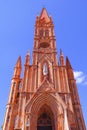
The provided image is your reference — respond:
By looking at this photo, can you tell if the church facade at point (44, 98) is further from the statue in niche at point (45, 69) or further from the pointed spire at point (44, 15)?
the pointed spire at point (44, 15)

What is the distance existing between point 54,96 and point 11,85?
733cm

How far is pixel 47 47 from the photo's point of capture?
29500 mm

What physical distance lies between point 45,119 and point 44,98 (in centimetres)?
313

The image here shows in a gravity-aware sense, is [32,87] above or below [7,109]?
above

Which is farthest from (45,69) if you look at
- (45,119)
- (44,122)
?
(44,122)

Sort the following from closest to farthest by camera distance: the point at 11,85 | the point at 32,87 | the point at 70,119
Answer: the point at 70,119 < the point at 32,87 < the point at 11,85

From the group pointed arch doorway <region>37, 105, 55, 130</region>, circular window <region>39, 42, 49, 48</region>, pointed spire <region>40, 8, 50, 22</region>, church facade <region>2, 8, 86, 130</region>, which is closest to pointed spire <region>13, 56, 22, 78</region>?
church facade <region>2, 8, 86, 130</region>

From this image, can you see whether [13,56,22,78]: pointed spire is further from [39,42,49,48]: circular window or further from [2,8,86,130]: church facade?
[39,42,49,48]: circular window

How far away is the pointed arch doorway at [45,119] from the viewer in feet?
71.1

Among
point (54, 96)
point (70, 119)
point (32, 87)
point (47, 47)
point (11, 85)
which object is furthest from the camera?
point (47, 47)

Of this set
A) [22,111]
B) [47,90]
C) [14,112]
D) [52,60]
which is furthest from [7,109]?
[52,60]

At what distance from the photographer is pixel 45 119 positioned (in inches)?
890

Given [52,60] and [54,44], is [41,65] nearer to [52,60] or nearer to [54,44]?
[52,60]

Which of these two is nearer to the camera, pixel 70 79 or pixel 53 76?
pixel 53 76
